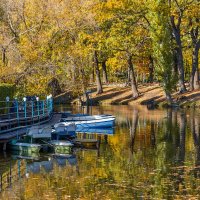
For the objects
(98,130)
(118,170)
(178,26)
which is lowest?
(118,170)

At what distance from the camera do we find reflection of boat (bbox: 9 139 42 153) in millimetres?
31125

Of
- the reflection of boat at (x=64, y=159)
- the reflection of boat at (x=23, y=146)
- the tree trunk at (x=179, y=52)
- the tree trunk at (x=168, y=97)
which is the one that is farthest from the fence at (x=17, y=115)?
the tree trunk at (x=179, y=52)

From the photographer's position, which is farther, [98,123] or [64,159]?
Answer: [98,123]

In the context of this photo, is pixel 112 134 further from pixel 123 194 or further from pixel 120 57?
pixel 120 57

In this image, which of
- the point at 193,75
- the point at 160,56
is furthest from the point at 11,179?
the point at 193,75

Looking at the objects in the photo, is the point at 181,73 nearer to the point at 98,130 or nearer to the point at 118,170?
the point at 98,130

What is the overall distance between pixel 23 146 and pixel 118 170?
8.24 m

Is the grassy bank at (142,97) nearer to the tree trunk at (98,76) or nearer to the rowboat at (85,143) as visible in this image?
the tree trunk at (98,76)

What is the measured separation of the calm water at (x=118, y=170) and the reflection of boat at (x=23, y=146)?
83 centimetres

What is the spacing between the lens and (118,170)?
82.1ft

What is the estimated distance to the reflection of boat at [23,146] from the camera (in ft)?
102

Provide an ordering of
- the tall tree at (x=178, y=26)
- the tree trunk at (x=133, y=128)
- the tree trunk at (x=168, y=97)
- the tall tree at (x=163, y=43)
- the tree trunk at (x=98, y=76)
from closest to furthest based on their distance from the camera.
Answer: the tree trunk at (x=133, y=128) < the tall tree at (x=163, y=43) < the tree trunk at (x=168, y=97) < the tall tree at (x=178, y=26) < the tree trunk at (x=98, y=76)

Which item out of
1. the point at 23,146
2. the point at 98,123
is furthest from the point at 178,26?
the point at 23,146

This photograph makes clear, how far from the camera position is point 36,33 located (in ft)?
182
